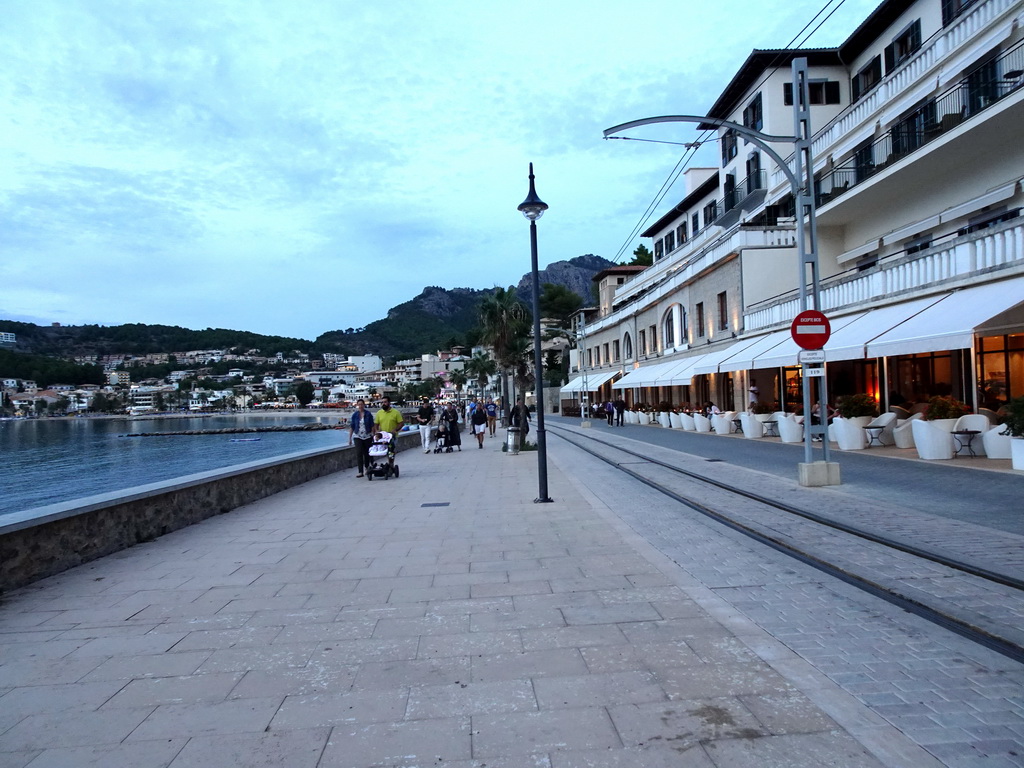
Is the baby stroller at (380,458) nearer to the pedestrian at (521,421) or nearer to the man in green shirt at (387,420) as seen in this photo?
the man in green shirt at (387,420)

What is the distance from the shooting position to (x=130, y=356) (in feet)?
610

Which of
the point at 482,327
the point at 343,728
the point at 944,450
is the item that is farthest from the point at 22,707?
the point at 482,327

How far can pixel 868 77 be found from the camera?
1010 inches

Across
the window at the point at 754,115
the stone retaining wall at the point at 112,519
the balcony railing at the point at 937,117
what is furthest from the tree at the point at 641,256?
the stone retaining wall at the point at 112,519

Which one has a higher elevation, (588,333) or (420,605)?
(588,333)

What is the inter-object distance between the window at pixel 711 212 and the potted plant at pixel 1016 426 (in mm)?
26521

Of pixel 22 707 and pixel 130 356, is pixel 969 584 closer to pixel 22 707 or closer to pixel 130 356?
pixel 22 707

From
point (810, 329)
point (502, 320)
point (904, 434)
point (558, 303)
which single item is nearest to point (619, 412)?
point (502, 320)

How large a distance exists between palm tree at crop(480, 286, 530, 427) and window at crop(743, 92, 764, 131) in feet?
41.7

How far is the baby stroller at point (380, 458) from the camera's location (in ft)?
48.4

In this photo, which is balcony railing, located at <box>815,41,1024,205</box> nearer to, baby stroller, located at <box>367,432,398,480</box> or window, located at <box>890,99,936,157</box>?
window, located at <box>890,99,936,157</box>

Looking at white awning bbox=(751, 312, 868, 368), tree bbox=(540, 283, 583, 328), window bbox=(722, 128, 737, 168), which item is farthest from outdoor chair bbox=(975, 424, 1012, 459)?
tree bbox=(540, 283, 583, 328)

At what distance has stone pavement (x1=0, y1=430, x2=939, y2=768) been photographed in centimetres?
313

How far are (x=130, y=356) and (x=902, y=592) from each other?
688 feet
